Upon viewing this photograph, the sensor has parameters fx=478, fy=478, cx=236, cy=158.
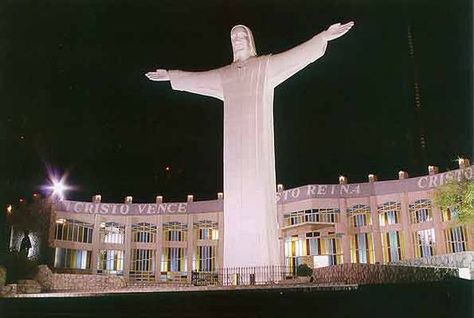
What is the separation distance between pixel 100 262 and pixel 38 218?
15.2 m

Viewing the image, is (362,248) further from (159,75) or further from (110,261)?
(159,75)

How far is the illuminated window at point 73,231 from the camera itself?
4658cm

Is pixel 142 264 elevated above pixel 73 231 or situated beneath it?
situated beneath

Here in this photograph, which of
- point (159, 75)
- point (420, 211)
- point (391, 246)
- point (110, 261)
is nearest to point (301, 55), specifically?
point (159, 75)

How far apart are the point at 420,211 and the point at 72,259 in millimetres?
33379

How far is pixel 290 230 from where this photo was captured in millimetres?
45531

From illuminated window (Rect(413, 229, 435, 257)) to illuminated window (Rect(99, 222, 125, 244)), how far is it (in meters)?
29.0

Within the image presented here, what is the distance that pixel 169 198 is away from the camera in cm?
5128

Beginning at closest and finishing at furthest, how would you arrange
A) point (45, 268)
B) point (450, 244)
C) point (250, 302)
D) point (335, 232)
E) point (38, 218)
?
1. point (250, 302)
2. point (45, 268)
3. point (38, 218)
4. point (450, 244)
5. point (335, 232)

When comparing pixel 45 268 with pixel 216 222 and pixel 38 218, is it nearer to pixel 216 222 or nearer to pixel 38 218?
pixel 38 218

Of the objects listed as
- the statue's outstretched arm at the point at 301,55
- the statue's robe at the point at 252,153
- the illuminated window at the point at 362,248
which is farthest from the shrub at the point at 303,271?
the illuminated window at the point at 362,248

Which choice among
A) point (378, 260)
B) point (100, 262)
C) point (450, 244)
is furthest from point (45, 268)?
point (450, 244)

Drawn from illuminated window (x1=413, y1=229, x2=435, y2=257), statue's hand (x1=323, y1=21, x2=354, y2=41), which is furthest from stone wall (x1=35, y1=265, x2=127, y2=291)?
illuminated window (x1=413, y1=229, x2=435, y2=257)

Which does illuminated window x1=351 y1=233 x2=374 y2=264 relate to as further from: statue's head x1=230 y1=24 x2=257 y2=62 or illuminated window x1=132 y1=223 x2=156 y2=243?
statue's head x1=230 y1=24 x2=257 y2=62
